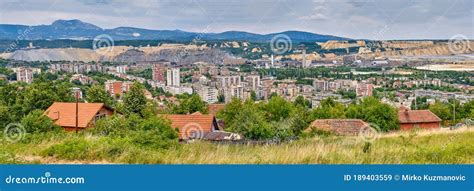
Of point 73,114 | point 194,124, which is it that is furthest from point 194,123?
point 73,114

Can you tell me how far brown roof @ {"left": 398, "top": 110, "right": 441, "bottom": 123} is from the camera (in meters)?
31.6

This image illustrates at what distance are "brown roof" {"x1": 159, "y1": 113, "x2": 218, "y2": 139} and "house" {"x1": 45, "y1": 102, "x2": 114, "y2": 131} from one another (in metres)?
2.77

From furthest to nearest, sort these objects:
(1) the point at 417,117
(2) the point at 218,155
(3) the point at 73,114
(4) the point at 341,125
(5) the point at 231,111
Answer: (1) the point at 417,117, (5) the point at 231,111, (4) the point at 341,125, (3) the point at 73,114, (2) the point at 218,155

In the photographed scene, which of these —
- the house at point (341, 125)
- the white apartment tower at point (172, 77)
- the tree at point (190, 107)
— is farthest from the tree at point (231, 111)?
the white apartment tower at point (172, 77)

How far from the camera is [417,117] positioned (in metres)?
31.9

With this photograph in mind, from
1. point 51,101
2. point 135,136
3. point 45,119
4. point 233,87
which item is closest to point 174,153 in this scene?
point 135,136

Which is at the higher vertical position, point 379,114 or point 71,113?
point 71,113

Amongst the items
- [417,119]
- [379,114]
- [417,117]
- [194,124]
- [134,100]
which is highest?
[134,100]

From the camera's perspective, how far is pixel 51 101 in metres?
22.4

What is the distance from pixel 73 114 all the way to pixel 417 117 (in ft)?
73.2

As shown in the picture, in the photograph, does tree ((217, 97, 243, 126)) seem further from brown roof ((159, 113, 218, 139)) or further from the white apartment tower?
the white apartment tower

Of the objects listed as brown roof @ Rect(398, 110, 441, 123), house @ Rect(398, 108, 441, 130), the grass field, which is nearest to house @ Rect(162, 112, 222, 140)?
the grass field

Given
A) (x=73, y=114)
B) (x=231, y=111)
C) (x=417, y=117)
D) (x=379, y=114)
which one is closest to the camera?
(x=73, y=114)

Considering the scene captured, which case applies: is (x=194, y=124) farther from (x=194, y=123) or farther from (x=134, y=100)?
(x=134, y=100)
